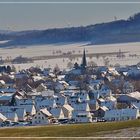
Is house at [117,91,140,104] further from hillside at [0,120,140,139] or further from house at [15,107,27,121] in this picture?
hillside at [0,120,140,139]

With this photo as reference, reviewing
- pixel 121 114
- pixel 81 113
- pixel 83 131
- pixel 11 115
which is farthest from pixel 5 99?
pixel 83 131

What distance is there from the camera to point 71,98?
22094 mm

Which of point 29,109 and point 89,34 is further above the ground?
point 89,34

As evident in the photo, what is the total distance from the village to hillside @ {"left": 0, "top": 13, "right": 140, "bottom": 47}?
113ft

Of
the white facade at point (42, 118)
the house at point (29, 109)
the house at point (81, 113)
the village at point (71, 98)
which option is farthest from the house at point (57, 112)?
the house at point (29, 109)

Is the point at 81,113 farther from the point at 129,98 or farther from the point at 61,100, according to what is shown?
the point at 129,98

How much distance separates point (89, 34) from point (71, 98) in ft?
170

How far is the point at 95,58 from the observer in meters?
51.6

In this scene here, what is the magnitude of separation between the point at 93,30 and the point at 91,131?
68353 mm

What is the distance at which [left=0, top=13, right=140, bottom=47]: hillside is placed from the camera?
70375 mm

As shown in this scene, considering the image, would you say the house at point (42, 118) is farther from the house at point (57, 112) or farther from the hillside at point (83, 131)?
the hillside at point (83, 131)

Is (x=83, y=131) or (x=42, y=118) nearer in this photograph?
(x=83, y=131)

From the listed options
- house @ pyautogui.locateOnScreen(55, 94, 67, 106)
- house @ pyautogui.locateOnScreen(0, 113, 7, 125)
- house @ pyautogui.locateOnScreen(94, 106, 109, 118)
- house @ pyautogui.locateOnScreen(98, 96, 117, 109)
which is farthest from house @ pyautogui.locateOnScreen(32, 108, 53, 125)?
house @ pyautogui.locateOnScreen(98, 96, 117, 109)

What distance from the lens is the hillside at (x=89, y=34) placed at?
2771 inches
